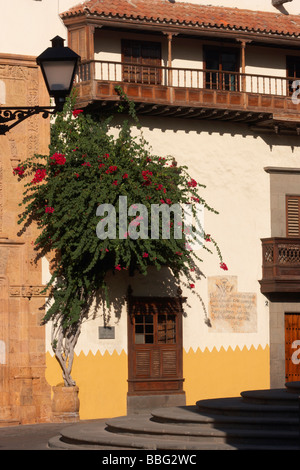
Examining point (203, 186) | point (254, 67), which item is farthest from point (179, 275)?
point (254, 67)

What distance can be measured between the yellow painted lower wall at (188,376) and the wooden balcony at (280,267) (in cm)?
160

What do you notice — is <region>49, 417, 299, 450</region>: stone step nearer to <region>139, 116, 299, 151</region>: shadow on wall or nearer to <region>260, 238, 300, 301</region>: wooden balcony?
<region>260, 238, 300, 301</region>: wooden balcony

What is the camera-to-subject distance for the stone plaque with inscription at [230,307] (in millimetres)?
29562

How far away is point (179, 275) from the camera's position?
95.9 feet

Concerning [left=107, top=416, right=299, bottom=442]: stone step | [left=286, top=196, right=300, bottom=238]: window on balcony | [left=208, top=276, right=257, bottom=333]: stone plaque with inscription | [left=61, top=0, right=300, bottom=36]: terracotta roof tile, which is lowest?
[left=107, top=416, right=299, bottom=442]: stone step

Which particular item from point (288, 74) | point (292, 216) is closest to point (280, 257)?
point (292, 216)

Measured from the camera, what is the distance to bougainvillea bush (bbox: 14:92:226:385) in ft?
87.2

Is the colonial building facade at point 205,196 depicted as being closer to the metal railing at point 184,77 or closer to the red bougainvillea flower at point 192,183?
the metal railing at point 184,77

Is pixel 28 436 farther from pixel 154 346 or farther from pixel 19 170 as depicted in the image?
pixel 19 170

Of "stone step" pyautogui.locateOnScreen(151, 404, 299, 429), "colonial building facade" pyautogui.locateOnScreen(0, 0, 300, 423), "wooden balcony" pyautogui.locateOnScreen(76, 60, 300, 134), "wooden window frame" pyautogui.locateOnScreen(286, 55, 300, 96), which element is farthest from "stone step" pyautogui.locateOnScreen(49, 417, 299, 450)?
"wooden window frame" pyautogui.locateOnScreen(286, 55, 300, 96)

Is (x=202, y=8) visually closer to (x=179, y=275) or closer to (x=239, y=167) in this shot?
(x=239, y=167)

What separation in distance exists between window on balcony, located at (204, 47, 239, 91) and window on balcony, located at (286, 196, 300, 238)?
3.29 metres

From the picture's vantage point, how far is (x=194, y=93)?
29.2 m

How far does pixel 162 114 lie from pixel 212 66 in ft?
7.52
